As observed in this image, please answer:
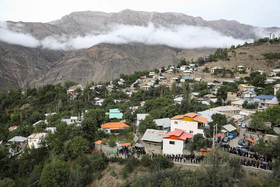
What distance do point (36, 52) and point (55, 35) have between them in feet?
105

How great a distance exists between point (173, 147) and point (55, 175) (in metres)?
11.5

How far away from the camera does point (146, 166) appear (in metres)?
A: 18.8

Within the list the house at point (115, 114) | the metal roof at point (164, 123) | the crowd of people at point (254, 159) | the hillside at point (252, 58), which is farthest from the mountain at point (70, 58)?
the crowd of people at point (254, 159)

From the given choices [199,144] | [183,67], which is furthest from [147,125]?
[183,67]

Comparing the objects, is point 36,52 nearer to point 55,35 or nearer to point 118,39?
point 55,35

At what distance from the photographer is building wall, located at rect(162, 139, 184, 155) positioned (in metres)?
19.1

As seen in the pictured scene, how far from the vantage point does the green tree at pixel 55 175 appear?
1861cm

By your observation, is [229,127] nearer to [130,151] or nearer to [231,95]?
[130,151]

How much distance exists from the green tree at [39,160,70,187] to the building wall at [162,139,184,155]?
392 inches

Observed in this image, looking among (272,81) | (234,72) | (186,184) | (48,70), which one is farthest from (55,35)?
(186,184)

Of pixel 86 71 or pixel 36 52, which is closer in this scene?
pixel 86 71

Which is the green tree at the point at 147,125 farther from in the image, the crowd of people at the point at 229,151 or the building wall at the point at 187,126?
the crowd of people at the point at 229,151

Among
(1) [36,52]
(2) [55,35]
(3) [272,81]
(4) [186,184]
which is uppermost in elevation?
(2) [55,35]

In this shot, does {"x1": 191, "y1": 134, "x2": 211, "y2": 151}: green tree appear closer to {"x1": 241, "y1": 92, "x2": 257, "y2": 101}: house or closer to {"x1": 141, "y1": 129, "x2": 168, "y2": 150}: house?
{"x1": 141, "y1": 129, "x2": 168, "y2": 150}: house
